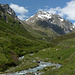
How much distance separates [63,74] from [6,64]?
163 feet

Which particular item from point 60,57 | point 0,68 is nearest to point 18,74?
point 0,68

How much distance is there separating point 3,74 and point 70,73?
1456 inches

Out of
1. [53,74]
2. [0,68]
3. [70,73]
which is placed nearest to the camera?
[70,73]

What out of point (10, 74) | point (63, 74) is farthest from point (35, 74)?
point (63, 74)

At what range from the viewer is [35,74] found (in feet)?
172

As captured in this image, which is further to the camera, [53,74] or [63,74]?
[53,74]

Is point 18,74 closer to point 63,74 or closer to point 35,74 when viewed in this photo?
point 35,74

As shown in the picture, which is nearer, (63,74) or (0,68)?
(63,74)

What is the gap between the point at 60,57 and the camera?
321 feet

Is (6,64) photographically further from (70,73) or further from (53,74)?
(70,73)

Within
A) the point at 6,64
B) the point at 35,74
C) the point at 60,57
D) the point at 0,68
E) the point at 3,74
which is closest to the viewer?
the point at 35,74

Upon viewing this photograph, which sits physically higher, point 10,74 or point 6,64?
point 6,64

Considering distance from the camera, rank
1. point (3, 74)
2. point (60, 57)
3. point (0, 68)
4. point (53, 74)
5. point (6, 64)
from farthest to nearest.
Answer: point (60, 57), point (6, 64), point (0, 68), point (3, 74), point (53, 74)

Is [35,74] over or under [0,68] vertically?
under
